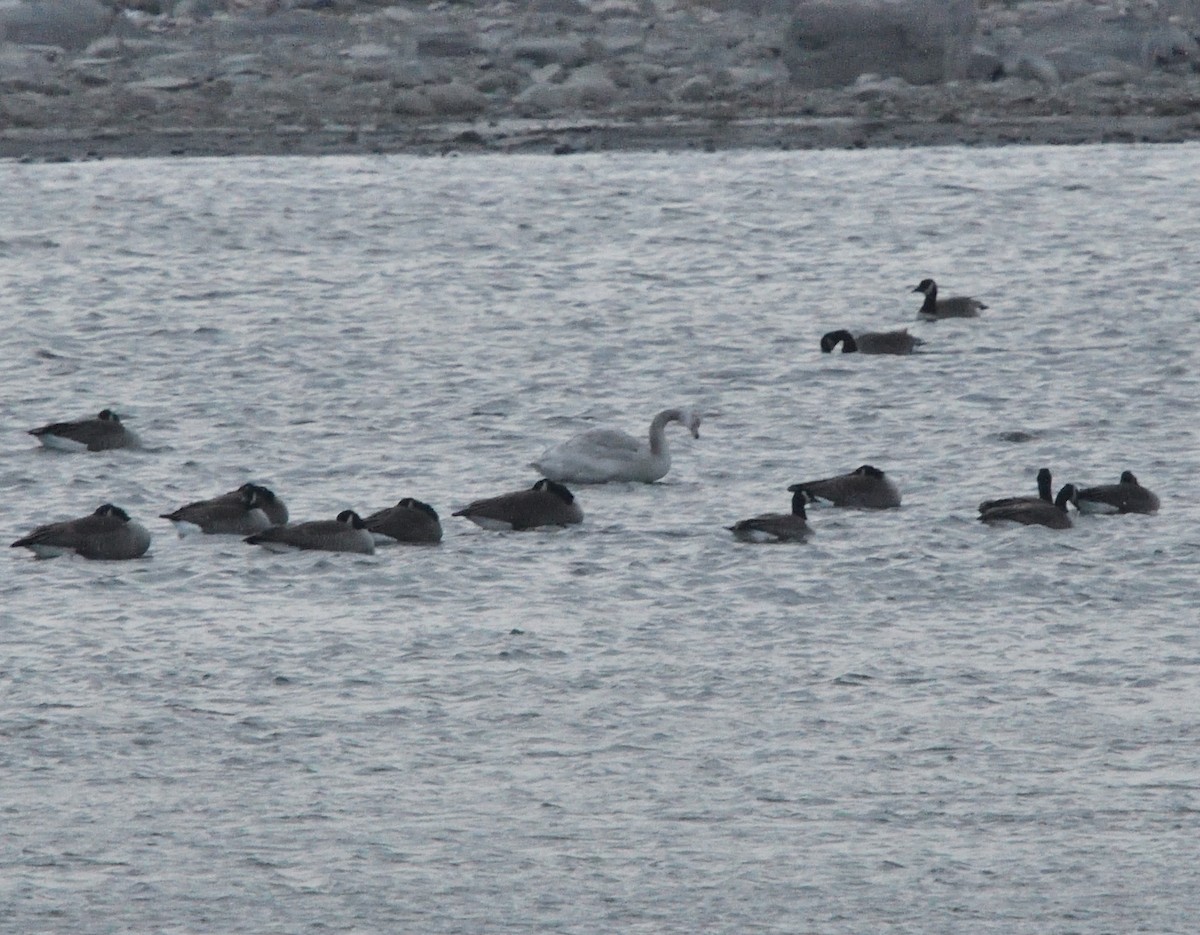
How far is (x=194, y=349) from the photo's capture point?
21.8m

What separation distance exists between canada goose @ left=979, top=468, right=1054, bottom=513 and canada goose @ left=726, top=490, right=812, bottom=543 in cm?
112

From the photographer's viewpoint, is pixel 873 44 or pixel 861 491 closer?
pixel 861 491

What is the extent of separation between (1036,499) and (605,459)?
3055 mm

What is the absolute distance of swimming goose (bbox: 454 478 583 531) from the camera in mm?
14547

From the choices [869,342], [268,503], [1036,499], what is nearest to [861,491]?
[1036,499]

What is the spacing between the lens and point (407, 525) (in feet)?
46.0

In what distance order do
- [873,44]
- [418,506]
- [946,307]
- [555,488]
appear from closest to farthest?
[418,506] < [555,488] < [946,307] < [873,44]

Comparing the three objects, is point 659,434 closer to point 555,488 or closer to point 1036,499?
point 555,488

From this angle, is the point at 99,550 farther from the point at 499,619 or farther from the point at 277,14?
the point at 277,14

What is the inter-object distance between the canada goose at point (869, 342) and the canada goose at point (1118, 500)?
21.6 ft

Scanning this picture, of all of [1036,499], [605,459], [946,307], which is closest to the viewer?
[1036,499]

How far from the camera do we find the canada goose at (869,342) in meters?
21.0

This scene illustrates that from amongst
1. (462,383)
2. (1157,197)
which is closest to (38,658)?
(462,383)

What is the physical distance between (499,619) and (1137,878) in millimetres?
4602
